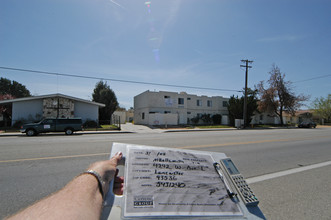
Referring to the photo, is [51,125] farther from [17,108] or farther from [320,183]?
[320,183]

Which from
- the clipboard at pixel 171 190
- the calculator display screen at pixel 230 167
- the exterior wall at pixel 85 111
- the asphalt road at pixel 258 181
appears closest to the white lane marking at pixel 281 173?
the asphalt road at pixel 258 181

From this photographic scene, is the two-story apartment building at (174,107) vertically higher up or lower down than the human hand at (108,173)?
higher up

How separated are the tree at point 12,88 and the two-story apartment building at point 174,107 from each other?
40.3m

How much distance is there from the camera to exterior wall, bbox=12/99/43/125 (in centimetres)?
2134

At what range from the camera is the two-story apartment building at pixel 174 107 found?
29.8 metres

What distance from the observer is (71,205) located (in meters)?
1.16

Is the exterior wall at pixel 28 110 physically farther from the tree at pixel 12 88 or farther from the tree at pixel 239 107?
the tree at pixel 12 88

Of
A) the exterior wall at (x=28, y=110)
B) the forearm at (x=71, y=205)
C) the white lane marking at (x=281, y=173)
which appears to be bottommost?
the white lane marking at (x=281, y=173)

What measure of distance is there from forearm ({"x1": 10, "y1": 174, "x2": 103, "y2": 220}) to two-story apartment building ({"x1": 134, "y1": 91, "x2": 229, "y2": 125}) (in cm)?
2715

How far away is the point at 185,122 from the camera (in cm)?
3278

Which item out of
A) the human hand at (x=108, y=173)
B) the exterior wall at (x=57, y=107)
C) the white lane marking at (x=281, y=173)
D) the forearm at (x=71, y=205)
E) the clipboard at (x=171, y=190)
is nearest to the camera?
the forearm at (x=71, y=205)

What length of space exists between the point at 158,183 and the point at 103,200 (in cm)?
48

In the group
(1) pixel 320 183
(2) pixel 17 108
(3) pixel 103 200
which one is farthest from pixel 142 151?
(2) pixel 17 108

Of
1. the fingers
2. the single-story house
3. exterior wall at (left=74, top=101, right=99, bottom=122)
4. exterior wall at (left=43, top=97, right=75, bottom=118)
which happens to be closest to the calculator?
the fingers
